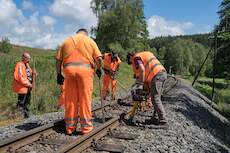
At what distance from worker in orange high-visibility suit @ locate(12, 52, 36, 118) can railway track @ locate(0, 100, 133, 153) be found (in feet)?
10.2

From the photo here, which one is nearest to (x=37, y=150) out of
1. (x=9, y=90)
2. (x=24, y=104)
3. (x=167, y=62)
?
(x=24, y=104)

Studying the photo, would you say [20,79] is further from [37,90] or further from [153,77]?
[37,90]

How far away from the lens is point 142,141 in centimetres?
708

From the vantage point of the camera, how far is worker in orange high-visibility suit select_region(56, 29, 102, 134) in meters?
7.29

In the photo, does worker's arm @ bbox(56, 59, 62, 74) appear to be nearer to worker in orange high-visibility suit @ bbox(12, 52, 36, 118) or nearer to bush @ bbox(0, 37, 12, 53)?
worker in orange high-visibility suit @ bbox(12, 52, 36, 118)

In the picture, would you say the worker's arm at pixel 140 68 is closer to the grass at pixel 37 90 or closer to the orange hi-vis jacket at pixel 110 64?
the grass at pixel 37 90

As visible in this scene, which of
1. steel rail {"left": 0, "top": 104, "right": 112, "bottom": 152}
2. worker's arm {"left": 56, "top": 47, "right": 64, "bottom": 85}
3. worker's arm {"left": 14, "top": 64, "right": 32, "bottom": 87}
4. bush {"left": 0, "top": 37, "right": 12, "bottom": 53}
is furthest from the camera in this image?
bush {"left": 0, "top": 37, "right": 12, "bottom": 53}

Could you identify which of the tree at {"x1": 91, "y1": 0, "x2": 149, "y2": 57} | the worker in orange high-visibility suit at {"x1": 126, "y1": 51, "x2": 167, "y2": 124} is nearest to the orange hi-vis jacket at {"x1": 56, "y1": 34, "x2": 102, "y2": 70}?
the worker in orange high-visibility suit at {"x1": 126, "y1": 51, "x2": 167, "y2": 124}

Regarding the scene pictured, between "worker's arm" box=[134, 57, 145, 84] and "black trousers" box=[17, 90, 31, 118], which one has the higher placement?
"worker's arm" box=[134, 57, 145, 84]

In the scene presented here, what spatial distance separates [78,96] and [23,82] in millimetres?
3567

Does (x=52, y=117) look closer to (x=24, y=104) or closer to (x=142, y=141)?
(x=24, y=104)

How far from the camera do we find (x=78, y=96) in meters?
7.47

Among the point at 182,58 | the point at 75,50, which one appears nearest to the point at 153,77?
the point at 75,50

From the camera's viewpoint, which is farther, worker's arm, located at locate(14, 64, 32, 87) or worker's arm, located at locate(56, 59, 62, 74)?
worker's arm, located at locate(14, 64, 32, 87)
